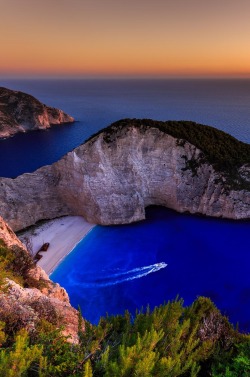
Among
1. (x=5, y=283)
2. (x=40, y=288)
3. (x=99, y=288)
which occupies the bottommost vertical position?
(x=99, y=288)

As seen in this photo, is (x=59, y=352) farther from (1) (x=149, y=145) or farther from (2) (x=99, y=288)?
(1) (x=149, y=145)

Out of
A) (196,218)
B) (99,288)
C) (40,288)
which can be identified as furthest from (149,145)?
(40,288)

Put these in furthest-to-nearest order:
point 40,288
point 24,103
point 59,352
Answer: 1. point 24,103
2. point 40,288
3. point 59,352

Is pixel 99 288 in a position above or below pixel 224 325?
below

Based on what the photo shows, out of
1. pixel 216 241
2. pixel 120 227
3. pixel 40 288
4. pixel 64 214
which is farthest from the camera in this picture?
pixel 64 214

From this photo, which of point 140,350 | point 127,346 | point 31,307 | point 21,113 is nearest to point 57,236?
point 31,307

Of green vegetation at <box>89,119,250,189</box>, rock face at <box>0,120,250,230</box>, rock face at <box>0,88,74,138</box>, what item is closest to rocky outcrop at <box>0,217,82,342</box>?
rock face at <box>0,120,250,230</box>

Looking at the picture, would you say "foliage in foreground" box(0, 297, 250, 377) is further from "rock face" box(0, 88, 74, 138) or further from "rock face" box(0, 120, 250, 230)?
"rock face" box(0, 88, 74, 138)
